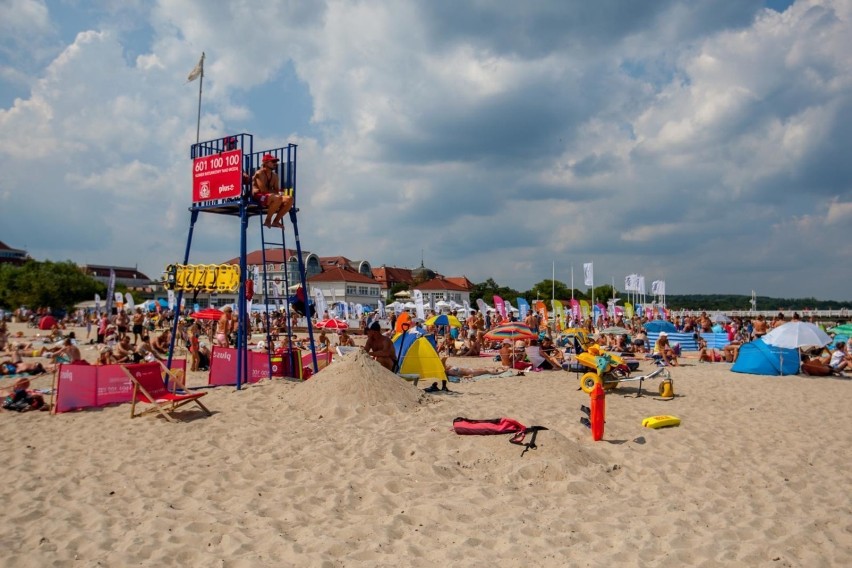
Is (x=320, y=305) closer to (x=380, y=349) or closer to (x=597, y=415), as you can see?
(x=380, y=349)

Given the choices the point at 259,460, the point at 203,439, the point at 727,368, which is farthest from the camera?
the point at 727,368

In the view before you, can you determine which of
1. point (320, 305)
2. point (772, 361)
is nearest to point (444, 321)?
point (320, 305)

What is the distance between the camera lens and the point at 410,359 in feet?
38.8

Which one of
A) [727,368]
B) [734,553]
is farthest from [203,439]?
[727,368]

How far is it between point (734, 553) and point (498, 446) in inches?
103

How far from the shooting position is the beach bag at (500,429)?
6359mm

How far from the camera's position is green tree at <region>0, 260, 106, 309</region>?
182 ft

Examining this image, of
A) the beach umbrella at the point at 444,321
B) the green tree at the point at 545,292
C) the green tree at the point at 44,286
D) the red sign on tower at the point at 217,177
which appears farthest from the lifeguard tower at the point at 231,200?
the green tree at the point at 545,292

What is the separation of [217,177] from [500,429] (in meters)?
7.36

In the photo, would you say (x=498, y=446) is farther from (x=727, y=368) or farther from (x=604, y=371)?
(x=727, y=368)

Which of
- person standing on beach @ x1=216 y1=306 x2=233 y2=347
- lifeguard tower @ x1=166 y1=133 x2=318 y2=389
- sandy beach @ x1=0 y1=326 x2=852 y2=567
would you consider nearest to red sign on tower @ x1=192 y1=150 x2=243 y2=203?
lifeguard tower @ x1=166 y1=133 x2=318 y2=389

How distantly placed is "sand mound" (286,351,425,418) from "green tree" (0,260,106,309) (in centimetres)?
5748

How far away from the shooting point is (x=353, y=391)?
8.57 meters

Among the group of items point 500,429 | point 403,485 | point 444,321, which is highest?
point 444,321
